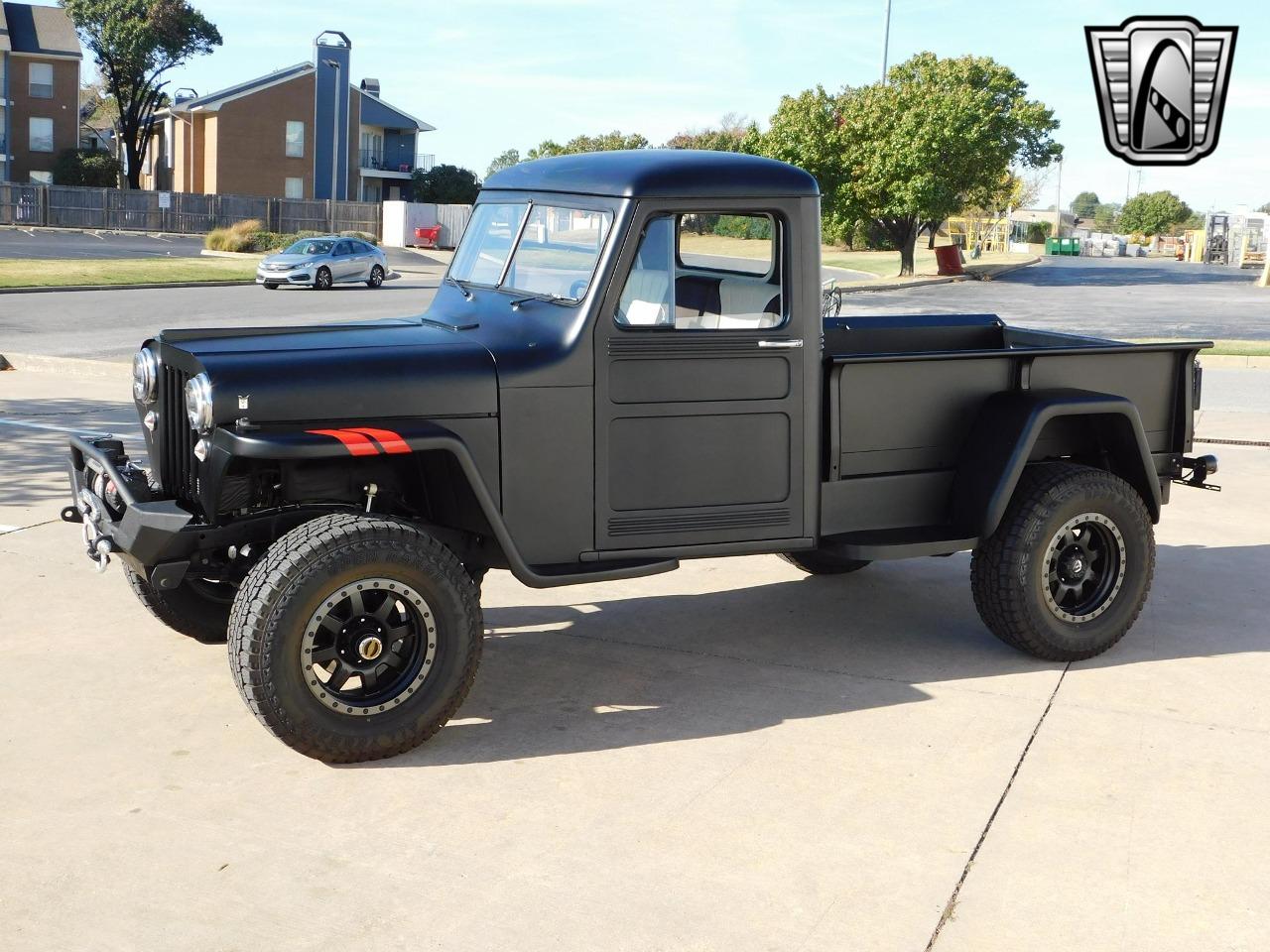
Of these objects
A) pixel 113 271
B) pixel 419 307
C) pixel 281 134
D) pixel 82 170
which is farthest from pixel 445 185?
pixel 419 307

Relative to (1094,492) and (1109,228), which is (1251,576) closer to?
(1094,492)

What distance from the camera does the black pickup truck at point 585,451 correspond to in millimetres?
4598

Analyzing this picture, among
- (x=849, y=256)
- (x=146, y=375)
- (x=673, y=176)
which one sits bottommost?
(x=146, y=375)

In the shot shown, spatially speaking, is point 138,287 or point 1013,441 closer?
point 1013,441

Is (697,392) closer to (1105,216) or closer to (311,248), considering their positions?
(311,248)

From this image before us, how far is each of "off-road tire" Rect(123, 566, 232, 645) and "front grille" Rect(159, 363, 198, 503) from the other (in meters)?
0.71

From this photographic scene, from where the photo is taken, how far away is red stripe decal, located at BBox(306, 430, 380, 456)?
14.7 feet

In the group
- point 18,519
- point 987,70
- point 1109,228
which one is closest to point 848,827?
point 18,519

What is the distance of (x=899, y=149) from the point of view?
41219 mm

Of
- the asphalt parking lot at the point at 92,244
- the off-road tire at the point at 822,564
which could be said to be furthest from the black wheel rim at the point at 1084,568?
the asphalt parking lot at the point at 92,244

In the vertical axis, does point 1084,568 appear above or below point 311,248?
below

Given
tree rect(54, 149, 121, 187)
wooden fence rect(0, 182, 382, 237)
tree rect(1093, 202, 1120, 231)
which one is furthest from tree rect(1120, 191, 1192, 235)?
tree rect(54, 149, 121, 187)

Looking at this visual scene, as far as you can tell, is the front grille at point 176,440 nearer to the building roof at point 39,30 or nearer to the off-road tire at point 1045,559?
the off-road tire at point 1045,559

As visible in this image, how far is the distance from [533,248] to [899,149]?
37777 mm
